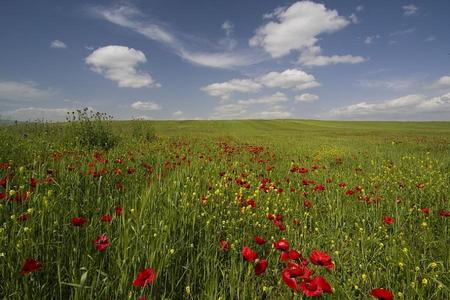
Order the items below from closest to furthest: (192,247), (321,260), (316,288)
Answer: (316,288) → (321,260) → (192,247)

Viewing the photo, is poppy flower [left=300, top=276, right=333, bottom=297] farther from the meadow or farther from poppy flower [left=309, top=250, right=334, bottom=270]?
poppy flower [left=309, top=250, right=334, bottom=270]

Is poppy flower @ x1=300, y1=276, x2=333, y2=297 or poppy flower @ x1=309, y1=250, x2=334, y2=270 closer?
poppy flower @ x1=300, y1=276, x2=333, y2=297

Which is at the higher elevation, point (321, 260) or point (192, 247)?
point (321, 260)

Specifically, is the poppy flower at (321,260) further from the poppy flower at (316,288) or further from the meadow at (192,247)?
the poppy flower at (316,288)

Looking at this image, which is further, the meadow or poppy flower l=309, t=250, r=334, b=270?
the meadow

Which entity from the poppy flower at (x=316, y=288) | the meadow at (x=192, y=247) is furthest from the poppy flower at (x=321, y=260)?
the poppy flower at (x=316, y=288)

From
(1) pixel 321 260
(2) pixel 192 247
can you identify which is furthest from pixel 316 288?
(2) pixel 192 247

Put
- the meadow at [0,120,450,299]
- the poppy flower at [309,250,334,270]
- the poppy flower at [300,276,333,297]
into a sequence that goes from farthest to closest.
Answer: the meadow at [0,120,450,299] → the poppy flower at [309,250,334,270] → the poppy flower at [300,276,333,297]

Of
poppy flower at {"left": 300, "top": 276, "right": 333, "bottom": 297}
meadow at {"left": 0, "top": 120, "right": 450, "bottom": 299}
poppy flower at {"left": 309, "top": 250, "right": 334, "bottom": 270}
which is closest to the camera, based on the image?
poppy flower at {"left": 300, "top": 276, "right": 333, "bottom": 297}

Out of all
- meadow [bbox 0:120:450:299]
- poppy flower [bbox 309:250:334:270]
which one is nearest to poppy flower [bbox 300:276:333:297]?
meadow [bbox 0:120:450:299]

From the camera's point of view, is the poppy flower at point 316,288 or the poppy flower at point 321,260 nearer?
the poppy flower at point 316,288

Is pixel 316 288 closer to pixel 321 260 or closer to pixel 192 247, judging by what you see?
pixel 321 260

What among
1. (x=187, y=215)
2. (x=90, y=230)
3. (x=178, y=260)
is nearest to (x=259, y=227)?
(x=187, y=215)

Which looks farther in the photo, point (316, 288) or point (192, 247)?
point (192, 247)
